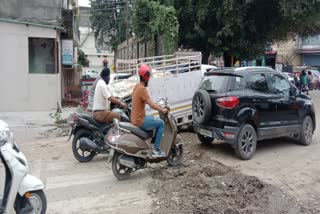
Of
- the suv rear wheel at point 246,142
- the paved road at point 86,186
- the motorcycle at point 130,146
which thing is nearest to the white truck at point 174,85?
the paved road at point 86,186

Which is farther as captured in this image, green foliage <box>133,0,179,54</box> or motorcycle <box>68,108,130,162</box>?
green foliage <box>133,0,179,54</box>

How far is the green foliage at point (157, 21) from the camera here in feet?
56.0

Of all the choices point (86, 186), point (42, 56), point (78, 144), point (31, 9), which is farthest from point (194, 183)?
point (31, 9)

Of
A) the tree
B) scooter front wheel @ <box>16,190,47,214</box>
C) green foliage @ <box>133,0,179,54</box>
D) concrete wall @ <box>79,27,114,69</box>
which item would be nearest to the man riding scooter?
scooter front wheel @ <box>16,190,47,214</box>

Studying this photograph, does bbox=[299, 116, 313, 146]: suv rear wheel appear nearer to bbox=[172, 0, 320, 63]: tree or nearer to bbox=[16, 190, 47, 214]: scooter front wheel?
bbox=[16, 190, 47, 214]: scooter front wheel

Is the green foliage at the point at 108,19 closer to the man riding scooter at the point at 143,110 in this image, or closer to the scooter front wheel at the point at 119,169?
the man riding scooter at the point at 143,110

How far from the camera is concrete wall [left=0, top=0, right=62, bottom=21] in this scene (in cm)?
1455

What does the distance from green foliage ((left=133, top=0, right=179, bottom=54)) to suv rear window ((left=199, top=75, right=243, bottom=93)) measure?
9.44 metres

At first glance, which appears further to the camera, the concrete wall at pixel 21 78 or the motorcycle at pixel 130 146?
the concrete wall at pixel 21 78

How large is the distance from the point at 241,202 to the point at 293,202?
757 mm

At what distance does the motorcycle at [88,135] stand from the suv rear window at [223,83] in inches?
72.5

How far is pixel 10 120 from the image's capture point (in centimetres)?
1273

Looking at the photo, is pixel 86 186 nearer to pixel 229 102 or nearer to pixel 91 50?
pixel 229 102

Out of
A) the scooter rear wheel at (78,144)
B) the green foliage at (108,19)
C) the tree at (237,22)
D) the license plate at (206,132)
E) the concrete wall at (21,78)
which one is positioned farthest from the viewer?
the green foliage at (108,19)
